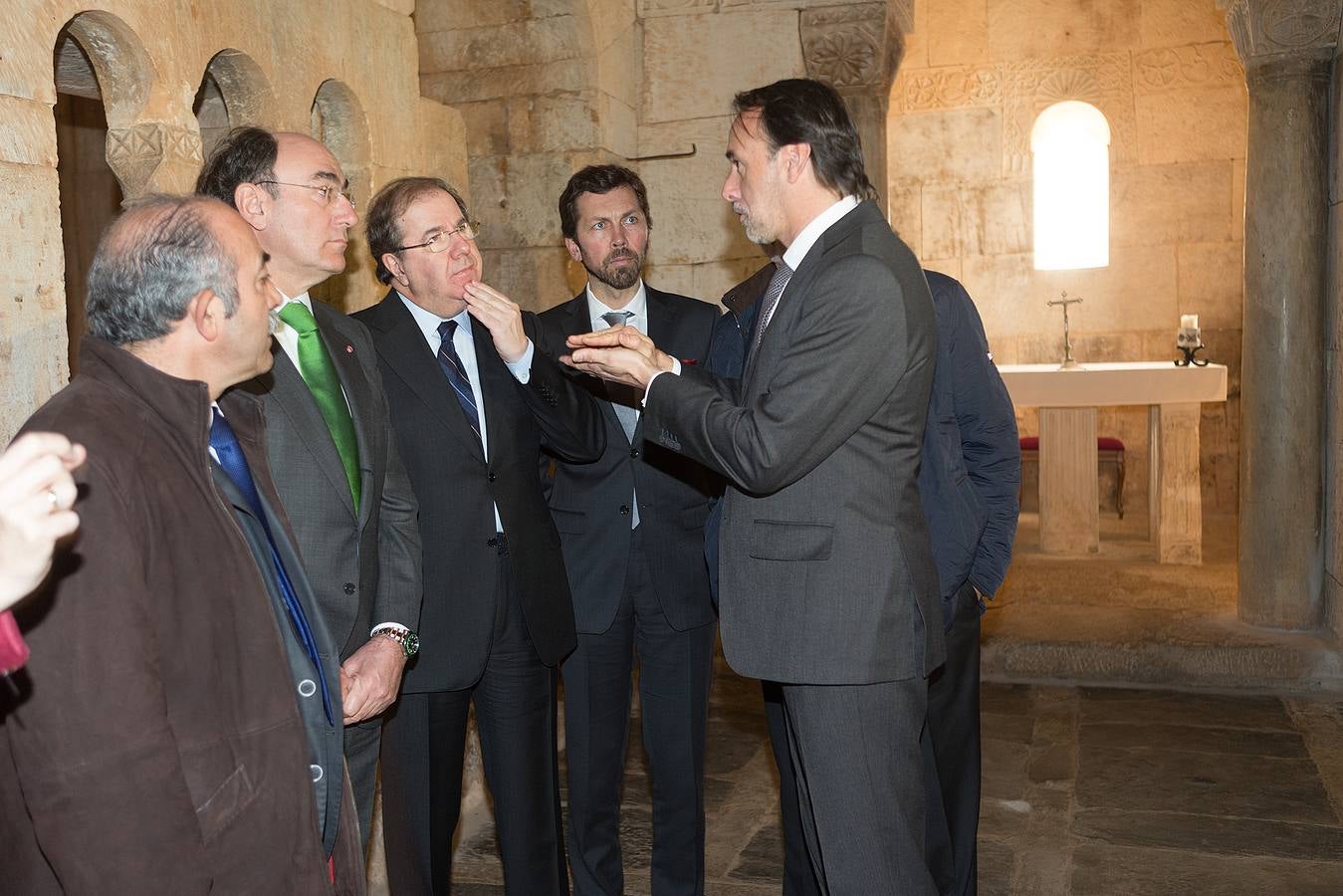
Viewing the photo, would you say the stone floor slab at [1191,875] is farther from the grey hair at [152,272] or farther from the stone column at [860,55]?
the stone column at [860,55]

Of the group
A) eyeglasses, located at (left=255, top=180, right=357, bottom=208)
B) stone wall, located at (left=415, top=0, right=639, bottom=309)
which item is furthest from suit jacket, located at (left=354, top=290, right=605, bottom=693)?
stone wall, located at (left=415, top=0, right=639, bottom=309)

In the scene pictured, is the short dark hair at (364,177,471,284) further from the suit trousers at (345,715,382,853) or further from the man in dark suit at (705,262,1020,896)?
the suit trousers at (345,715,382,853)

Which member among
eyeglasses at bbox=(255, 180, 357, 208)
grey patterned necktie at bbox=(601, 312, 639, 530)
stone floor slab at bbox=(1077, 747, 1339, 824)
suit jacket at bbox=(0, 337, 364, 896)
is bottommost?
stone floor slab at bbox=(1077, 747, 1339, 824)

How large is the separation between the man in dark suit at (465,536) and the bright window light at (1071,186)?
666 centimetres

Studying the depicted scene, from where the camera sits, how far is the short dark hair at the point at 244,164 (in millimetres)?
2215

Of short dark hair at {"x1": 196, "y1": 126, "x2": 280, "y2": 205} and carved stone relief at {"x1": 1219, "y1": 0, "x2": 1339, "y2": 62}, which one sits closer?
short dark hair at {"x1": 196, "y1": 126, "x2": 280, "y2": 205}

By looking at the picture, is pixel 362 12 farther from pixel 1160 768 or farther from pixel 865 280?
pixel 1160 768

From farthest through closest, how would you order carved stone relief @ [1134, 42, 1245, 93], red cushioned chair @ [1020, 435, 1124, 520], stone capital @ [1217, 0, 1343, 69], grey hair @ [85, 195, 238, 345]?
carved stone relief @ [1134, 42, 1245, 93] < red cushioned chair @ [1020, 435, 1124, 520] < stone capital @ [1217, 0, 1343, 69] < grey hair @ [85, 195, 238, 345]

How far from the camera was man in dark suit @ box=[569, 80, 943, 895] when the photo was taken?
196 cm

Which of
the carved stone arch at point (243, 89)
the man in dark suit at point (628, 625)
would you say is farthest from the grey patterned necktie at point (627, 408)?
the carved stone arch at point (243, 89)

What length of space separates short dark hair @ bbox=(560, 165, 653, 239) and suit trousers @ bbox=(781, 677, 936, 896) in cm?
146

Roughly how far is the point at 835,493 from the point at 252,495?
3.00 feet

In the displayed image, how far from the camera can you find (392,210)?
2520 mm

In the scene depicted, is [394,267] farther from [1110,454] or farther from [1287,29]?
[1110,454]
